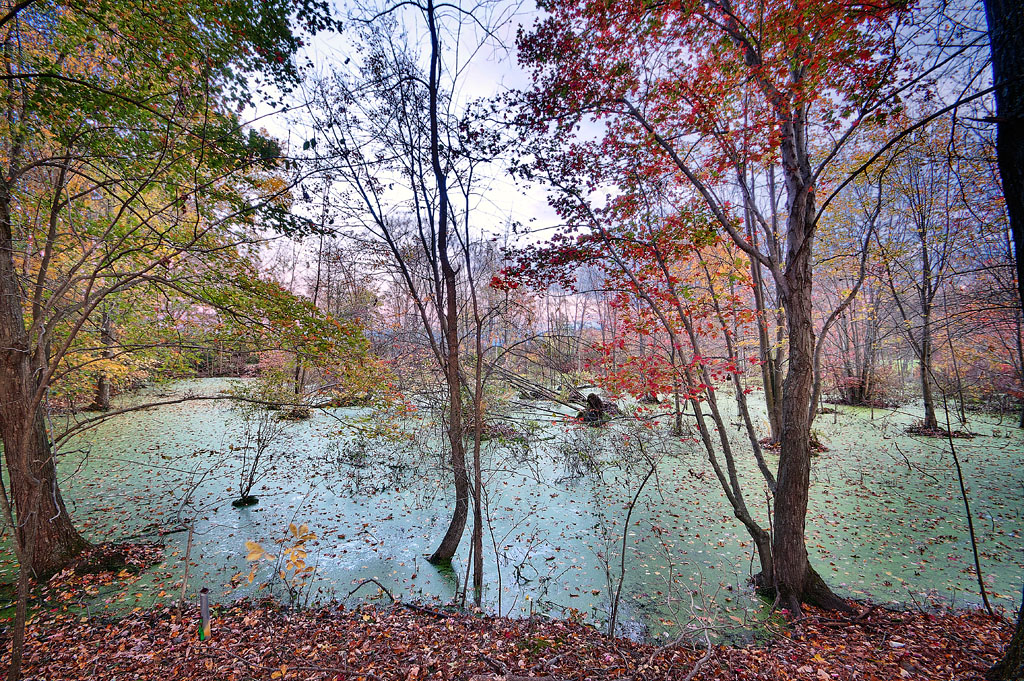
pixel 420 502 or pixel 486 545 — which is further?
pixel 420 502

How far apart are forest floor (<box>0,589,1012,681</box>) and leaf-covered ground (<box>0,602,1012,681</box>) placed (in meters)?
0.01

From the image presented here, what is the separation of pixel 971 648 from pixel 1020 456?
9341 millimetres

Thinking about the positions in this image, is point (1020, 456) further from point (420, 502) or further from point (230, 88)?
point (230, 88)

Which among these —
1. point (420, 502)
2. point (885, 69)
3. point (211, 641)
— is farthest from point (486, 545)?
point (885, 69)

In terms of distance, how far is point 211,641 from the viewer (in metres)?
3.49

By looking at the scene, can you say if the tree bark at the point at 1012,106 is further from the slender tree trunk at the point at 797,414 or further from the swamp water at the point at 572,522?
the swamp water at the point at 572,522

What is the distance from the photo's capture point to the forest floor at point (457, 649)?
9.75 feet

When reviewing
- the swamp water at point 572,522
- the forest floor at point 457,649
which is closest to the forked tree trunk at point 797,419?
the forest floor at point 457,649

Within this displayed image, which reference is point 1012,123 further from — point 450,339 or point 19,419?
point 19,419

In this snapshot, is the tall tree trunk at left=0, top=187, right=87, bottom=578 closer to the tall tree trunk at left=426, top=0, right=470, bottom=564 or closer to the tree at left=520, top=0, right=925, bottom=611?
the tall tree trunk at left=426, top=0, right=470, bottom=564

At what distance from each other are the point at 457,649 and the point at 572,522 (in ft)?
12.2

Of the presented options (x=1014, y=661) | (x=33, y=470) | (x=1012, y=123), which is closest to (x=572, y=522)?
(x=1014, y=661)

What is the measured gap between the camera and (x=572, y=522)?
6.80 metres

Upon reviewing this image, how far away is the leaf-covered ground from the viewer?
117 inches
